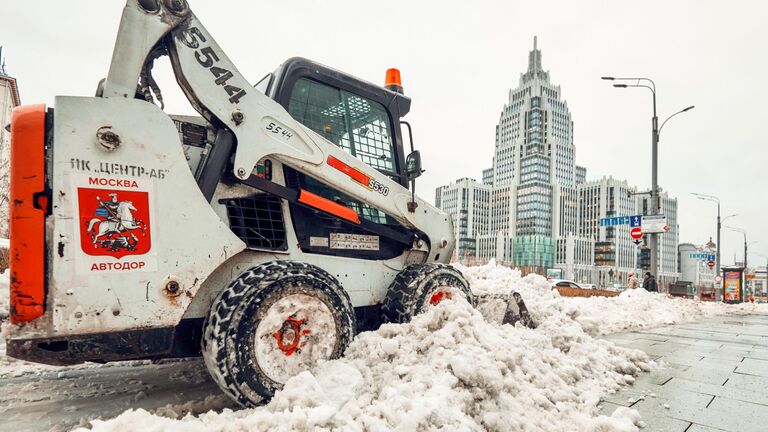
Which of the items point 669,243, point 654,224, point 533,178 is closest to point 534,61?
point 533,178

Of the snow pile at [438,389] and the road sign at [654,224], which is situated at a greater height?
the road sign at [654,224]

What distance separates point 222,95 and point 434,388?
8.58 ft

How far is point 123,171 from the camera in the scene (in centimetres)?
289

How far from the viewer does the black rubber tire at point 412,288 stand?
4.23 metres

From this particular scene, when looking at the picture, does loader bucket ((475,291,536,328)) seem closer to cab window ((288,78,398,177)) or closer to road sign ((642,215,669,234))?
cab window ((288,78,398,177))

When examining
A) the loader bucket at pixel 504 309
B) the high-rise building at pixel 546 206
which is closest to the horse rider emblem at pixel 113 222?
the loader bucket at pixel 504 309

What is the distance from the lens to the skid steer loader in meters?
2.69

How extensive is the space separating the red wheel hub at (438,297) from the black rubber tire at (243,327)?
1525 mm

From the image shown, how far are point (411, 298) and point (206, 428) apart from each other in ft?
6.95

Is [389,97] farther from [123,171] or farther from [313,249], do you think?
[123,171]

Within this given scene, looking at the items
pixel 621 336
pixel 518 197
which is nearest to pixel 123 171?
pixel 621 336

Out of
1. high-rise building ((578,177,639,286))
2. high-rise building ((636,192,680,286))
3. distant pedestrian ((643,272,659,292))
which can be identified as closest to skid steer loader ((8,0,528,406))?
distant pedestrian ((643,272,659,292))

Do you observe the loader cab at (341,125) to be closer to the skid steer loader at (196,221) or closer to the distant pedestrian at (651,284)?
the skid steer loader at (196,221)

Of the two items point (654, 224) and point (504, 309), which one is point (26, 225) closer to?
point (504, 309)
